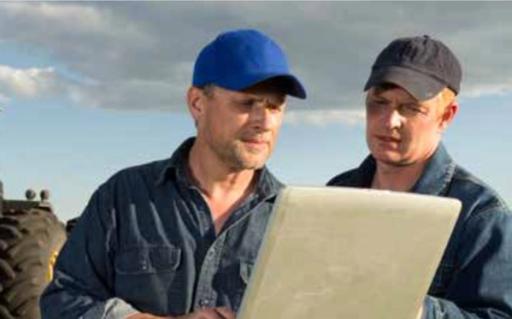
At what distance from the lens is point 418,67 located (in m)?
3.95

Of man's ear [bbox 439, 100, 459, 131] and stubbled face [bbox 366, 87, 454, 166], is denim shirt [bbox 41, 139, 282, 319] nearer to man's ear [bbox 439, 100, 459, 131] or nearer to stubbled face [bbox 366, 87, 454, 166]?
stubbled face [bbox 366, 87, 454, 166]

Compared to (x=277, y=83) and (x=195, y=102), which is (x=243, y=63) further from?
(x=195, y=102)

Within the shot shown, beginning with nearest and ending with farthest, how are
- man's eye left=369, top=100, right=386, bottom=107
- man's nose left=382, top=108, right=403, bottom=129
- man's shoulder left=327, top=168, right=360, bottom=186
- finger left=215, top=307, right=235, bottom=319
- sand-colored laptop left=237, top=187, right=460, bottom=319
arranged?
sand-colored laptop left=237, top=187, right=460, bottom=319, finger left=215, top=307, right=235, bottom=319, man's nose left=382, top=108, right=403, bottom=129, man's eye left=369, top=100, right=386, bottom=107, man's shoulder left=327, top=168, right=360, bottom=186

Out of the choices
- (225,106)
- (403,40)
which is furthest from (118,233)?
(403,40)

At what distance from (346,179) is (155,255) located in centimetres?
95

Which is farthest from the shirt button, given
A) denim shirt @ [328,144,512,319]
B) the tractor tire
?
the tractor tire

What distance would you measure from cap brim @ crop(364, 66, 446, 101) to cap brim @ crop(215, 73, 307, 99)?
0.28m

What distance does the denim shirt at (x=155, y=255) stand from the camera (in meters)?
3.82

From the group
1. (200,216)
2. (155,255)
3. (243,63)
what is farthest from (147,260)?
(243,63)

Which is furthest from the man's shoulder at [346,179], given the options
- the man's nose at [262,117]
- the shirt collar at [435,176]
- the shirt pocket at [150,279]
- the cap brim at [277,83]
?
the shirt pocket at [150,279]

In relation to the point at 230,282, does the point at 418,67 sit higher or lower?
higher

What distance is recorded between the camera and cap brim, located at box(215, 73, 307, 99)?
12.2 feet

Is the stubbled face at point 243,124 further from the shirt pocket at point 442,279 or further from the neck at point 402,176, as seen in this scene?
the shirt pocket at point 442,279

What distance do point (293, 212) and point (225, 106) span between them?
101cm
